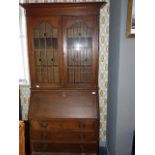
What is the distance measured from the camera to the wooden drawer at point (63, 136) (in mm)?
2446

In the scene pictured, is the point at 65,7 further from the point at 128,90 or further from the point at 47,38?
the point at 128,90

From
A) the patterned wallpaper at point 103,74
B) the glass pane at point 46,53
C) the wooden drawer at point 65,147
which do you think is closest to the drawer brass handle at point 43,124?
the wooden drawer at point 65,147

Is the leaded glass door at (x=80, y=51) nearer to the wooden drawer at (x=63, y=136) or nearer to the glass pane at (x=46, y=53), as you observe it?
the glass pane at (x=46, y=53)

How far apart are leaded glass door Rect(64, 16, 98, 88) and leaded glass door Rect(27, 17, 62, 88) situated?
0.12 meters

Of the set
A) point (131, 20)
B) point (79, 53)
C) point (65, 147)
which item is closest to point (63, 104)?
point (65, 147)

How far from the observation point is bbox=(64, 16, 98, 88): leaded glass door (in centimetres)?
242

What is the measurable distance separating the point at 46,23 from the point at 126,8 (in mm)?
1135

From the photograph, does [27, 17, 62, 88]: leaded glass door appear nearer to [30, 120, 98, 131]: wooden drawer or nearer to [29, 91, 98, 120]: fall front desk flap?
[29, 91, 98, 120]: fall front desk flap

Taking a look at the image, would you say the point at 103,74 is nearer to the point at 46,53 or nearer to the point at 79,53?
the point at 79,53

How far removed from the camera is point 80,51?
2.49 metres

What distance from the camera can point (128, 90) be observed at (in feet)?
6.31

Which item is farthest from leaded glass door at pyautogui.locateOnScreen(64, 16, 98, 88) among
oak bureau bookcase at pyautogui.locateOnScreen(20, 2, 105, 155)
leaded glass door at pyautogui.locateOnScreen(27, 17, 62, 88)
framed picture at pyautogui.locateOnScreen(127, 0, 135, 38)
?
framed picture at pyautogui.locateOnScreen(127, 0, 135, 38)

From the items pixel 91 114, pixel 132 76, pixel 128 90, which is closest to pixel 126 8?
pixel 132 76

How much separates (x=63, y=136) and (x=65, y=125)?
6.4 inches
